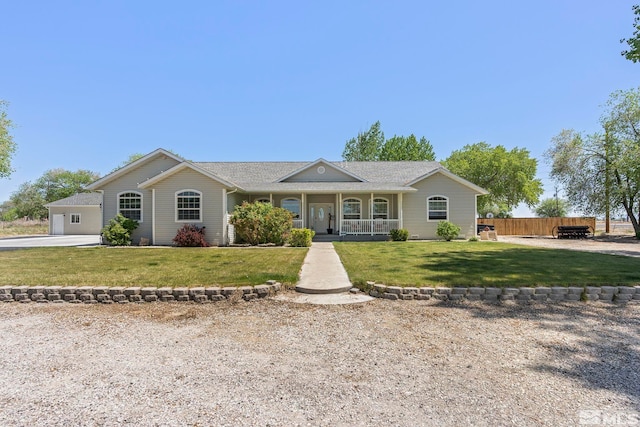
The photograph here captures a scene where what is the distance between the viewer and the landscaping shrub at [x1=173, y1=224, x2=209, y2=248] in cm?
1564

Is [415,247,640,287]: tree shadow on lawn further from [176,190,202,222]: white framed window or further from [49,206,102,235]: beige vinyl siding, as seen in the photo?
[49,206,102,235]: beige vinyl siding

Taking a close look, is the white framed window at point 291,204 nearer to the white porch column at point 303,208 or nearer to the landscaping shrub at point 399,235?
the white porch column at point 303,208

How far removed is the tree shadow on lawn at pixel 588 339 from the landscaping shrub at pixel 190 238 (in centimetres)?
1244

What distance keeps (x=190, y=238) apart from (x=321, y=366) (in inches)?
532

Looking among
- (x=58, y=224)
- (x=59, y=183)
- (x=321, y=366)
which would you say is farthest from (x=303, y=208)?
(x=59, y=183)

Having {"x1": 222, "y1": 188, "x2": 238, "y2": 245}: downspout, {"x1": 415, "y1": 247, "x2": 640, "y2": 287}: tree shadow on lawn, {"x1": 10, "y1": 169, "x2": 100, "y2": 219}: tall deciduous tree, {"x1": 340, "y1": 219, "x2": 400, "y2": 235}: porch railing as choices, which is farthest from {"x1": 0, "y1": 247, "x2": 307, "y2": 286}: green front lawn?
{"x1": 10, "y1": 169, "x2": 100, "y2": 219}: tall deciduous tree

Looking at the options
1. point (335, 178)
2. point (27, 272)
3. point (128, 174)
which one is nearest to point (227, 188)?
point (128, 174)

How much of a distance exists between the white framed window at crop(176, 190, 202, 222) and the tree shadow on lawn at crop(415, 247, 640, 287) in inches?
434

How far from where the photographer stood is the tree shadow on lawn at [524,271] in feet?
22.8

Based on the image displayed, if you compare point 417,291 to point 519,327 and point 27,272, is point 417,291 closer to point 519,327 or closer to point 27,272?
point 519,327

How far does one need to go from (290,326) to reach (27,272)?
25.0 ft

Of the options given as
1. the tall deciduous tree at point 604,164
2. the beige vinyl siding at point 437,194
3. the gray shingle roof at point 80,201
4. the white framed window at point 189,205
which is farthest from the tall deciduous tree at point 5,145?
the tall deciduous tree at point 604,164

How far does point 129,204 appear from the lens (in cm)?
1748

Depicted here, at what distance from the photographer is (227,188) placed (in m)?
16.4
